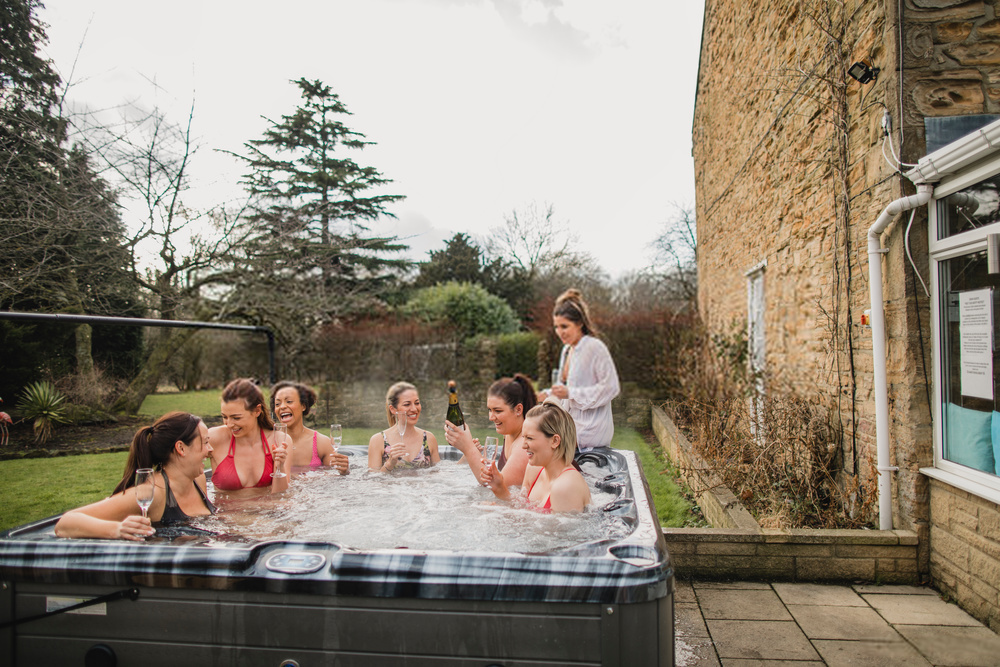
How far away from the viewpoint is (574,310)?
14.2 ft

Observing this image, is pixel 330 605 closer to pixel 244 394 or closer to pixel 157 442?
pixel 157 442

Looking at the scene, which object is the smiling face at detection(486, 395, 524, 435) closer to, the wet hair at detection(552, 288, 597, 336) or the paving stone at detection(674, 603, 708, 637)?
the wet hair at detection(552, 288, 597, 336)

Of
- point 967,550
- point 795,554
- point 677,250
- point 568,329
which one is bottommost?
point 795,554

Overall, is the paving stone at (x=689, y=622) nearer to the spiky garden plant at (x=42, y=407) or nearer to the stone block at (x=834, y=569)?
the stone block at (x=834, y=569)

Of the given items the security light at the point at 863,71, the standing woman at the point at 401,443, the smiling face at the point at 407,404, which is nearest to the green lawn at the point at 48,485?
the standing woman at the point at 401,443

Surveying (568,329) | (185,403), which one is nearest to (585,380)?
(568,329)

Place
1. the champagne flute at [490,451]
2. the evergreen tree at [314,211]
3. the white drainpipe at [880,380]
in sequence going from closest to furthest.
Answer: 1. the champagne flute at [490,451]
2. the white drainpipe at [880,380]
3. the evergreen tree at [314,211]

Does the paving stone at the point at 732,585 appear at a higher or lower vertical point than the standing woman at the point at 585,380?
lower

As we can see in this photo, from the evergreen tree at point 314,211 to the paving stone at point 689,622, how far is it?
6849mm

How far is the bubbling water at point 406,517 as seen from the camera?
9.98 ft

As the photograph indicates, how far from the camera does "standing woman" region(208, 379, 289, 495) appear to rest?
359 centimetres

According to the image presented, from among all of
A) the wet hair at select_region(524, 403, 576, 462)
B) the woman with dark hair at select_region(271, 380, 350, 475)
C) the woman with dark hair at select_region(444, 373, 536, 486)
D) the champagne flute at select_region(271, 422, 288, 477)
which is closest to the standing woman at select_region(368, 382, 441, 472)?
the woman with dark hair at select_region(271, 380, 350, 475)

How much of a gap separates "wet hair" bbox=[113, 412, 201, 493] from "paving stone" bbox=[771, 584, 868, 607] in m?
3.16

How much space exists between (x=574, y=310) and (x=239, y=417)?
7.56 feet
